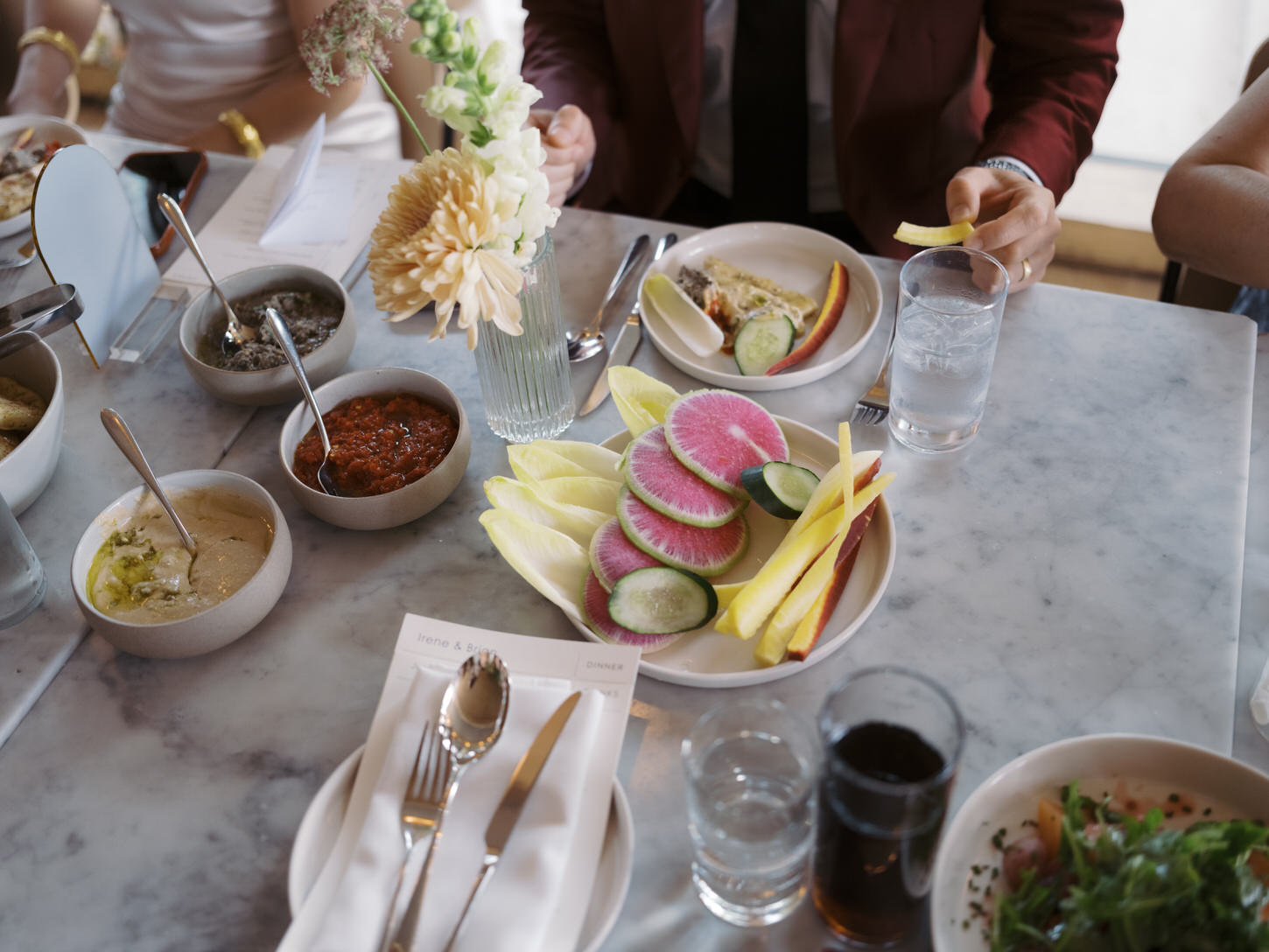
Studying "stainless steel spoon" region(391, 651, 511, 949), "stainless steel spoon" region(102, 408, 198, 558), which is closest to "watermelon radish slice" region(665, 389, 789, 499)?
"stainless steel spoon" region(391, 651, 511, 949)

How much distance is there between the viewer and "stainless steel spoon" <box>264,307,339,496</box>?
4.09 ft

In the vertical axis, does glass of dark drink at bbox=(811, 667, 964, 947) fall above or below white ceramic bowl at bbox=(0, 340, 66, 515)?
above

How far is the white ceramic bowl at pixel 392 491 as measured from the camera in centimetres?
120

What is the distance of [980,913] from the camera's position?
85 cm

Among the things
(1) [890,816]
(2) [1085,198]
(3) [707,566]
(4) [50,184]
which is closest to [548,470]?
(3) [707,566]

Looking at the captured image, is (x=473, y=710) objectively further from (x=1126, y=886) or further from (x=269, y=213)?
(x=269, y=213)

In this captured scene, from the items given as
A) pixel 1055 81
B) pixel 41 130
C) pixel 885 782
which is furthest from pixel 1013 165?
pixel 41 130

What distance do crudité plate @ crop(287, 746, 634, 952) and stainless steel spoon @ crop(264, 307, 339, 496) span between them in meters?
0.40

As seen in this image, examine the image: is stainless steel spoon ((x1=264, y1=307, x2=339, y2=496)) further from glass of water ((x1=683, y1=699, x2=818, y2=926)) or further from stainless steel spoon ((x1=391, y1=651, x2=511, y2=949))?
glass of water ((x1=683, y1=699, x2=818, y2=926))

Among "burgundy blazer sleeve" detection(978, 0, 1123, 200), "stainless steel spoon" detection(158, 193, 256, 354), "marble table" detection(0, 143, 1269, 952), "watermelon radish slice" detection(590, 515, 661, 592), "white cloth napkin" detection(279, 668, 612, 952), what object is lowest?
"marble table" detection(0, 143, 1269, 952)

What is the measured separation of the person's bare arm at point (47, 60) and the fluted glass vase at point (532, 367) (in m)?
1.90

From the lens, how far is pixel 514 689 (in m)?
0.99

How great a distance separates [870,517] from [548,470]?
41 cm

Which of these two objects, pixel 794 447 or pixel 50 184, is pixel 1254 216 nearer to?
pixel 794 447
